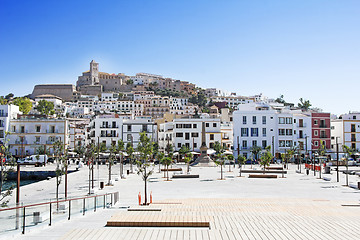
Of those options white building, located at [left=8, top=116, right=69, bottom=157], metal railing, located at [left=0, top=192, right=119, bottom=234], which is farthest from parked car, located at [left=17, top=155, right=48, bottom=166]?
metal railing, located at [left=0, top=192, right=119, bottom=234]

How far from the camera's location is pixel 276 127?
2953 inches

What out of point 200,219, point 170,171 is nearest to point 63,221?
point 200,219

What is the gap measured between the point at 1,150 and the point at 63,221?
17.7 ft

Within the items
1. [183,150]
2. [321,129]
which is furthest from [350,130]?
[183,150]

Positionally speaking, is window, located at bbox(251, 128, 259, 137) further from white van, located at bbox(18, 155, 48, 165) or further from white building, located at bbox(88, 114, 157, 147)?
white van, located at bbox(18, 155, 48, 165)

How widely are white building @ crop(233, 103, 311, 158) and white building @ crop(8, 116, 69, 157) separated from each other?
110 feet

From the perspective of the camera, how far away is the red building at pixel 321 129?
76688 mm

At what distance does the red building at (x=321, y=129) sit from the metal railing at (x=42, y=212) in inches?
2636

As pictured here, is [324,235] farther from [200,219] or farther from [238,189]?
[238,189]

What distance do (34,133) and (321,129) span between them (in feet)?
184

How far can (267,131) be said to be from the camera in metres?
74.6

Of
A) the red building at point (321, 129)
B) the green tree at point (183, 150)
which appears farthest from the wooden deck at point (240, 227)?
the red building at point (321, 129)

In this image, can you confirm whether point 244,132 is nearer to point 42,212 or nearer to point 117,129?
point 117,129

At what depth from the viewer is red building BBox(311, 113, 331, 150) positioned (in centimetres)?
7669
